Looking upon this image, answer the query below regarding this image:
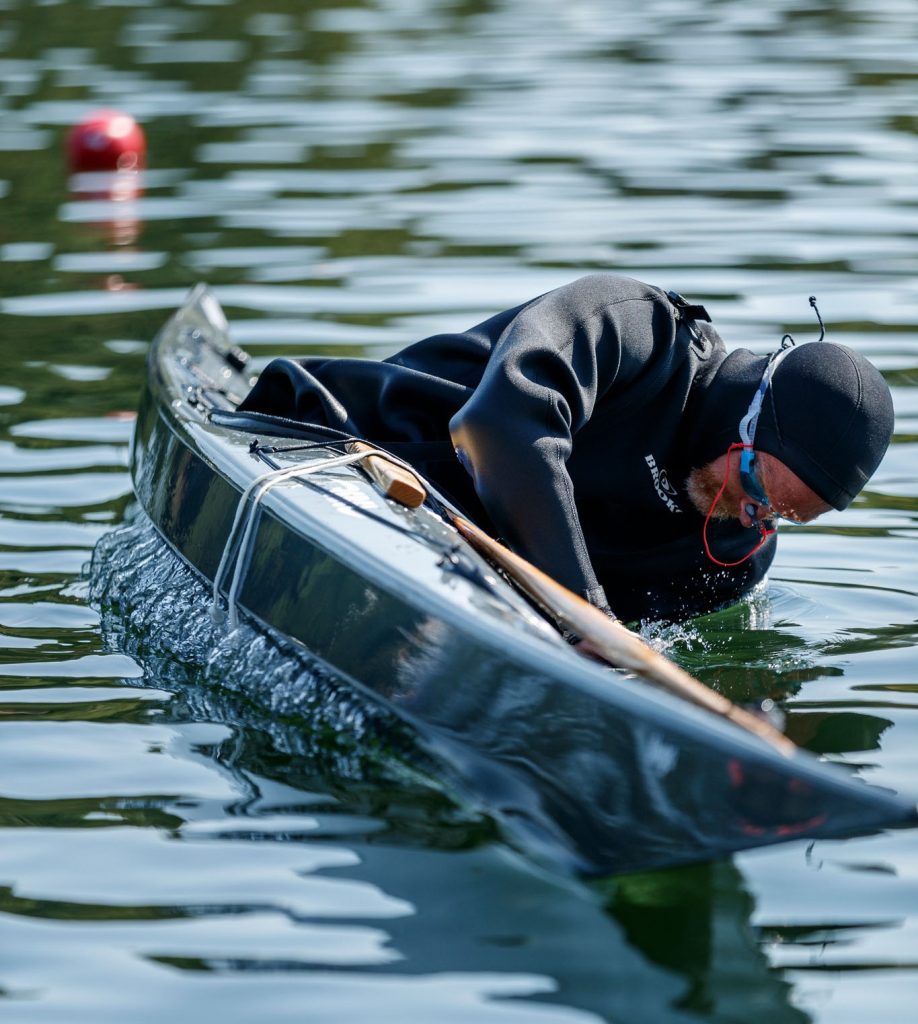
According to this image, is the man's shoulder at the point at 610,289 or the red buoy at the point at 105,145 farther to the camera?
the red buoy at the point at 105,145

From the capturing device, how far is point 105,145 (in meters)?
11.4

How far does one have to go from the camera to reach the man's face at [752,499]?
13.8 feet

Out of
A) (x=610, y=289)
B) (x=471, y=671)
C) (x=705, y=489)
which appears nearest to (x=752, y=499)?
(x=705, y=489)

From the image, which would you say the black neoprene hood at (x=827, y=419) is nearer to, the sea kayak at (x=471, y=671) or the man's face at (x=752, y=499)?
the man's face at (x=752, y=499)

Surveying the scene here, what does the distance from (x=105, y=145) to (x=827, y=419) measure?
818cm

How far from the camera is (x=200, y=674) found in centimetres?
456

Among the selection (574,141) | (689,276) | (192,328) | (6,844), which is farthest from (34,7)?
(6,844)

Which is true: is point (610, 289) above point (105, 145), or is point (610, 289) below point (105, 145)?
above

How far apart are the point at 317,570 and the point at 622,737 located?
1167 millimetres

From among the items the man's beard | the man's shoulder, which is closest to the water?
the man's beard

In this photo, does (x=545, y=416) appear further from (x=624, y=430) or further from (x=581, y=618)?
(x=581, y=618)

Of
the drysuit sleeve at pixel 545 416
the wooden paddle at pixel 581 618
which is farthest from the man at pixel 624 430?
the wooden paddle at pixel 581 618

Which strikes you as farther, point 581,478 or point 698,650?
point 698,650

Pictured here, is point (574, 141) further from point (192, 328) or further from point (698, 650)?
point (698, 650)
